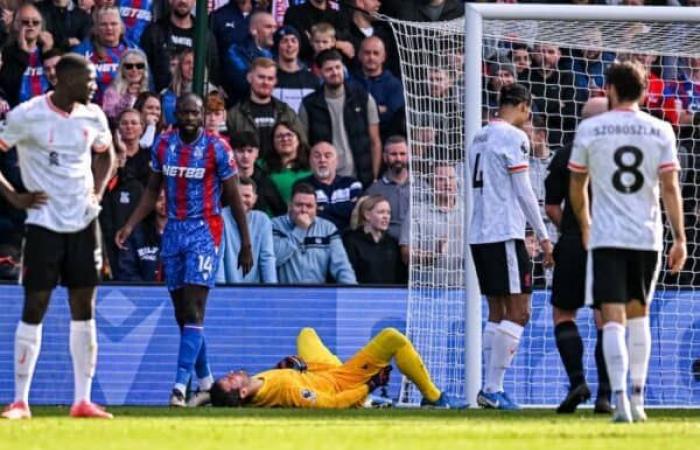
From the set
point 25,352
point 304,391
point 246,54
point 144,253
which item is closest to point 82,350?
point 25,352

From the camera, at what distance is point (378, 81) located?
1800 centimetres

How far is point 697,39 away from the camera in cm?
1597

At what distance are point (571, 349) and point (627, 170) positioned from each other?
8.24ft

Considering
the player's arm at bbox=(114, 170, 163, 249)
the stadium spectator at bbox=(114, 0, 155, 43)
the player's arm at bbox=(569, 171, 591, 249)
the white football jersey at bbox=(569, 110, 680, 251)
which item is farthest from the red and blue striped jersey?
the white football jersey at bbox=(569, 110, 680, 251)

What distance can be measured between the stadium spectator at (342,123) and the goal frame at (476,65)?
271 cm

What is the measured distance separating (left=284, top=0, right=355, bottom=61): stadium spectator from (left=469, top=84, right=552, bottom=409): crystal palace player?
475cm

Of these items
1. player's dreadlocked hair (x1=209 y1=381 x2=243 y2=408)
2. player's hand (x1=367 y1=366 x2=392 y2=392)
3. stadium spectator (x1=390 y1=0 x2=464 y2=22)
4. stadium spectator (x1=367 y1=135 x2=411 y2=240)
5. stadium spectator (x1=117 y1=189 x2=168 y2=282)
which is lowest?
player's dreadlocked hair (x1=209 y1=381 x2=243 y2=408)

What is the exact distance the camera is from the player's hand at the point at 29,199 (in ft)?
37.1

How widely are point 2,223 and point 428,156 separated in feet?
12.4

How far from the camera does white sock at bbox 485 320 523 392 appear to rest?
13.5 m

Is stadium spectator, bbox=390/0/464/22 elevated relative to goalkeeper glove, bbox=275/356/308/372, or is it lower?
elevated

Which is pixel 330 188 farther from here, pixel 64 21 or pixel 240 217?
pixel 64 21

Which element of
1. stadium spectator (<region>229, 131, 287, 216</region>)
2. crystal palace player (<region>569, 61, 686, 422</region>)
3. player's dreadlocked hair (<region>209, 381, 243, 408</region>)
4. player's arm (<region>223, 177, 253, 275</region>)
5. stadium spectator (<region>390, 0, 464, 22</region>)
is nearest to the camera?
crystal palace player (<region>569, 61, 686, 422</region>)

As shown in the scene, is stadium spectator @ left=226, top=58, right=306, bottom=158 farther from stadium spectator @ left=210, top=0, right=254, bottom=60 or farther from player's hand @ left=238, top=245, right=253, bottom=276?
player's hand @ left=238, top=245, right=253, bottom=276
